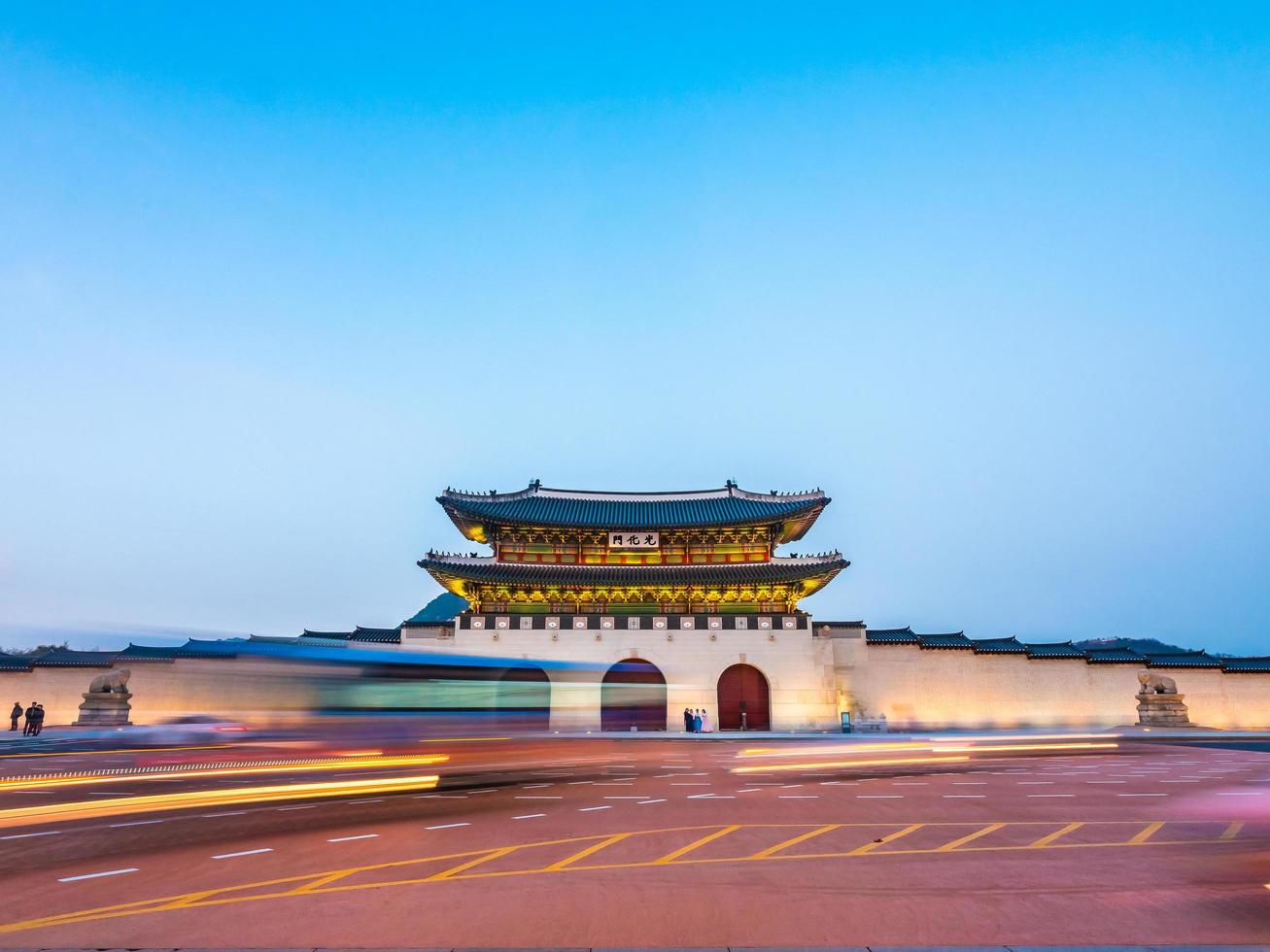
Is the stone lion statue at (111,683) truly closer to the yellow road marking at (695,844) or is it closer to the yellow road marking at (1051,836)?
the yellow road marking at (695,844)

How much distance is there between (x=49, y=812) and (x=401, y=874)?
8.16 meters

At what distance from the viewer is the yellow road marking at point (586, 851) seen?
805cm

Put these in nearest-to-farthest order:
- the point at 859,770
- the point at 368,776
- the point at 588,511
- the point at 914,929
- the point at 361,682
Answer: the point at 914,929 < the point at 361,682 < the point at 368,776 < the point at 859,770 < the point at 588,511

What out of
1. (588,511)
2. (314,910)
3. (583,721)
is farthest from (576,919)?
(588,511)

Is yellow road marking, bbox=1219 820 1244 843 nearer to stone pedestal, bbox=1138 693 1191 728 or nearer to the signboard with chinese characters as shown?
stone pedestal, bbox=1138 693 1191 728

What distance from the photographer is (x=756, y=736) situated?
31734mm

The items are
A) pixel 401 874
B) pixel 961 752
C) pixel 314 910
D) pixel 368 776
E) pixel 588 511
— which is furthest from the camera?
pixel 588 511

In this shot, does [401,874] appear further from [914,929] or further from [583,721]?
[583,721]

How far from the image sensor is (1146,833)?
10.0 m

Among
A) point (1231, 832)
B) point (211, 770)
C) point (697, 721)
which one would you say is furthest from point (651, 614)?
point (1231, 832)

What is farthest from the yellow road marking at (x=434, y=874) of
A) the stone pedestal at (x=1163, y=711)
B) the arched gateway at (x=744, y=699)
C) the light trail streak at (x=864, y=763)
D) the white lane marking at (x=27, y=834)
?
the stone pedestal at (x=1163, y=711)

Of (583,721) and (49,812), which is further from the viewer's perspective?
(583,721)

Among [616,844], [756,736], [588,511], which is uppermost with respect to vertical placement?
[588,511]

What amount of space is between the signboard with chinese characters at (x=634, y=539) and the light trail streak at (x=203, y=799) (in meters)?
24.2
